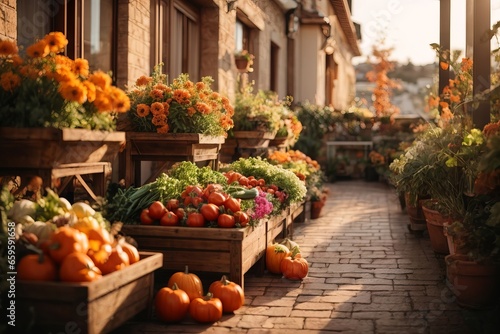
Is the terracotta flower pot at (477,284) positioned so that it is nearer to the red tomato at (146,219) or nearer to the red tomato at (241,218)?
the red tomato at (241,218)

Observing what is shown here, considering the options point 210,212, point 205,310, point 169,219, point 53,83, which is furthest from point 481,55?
point 53,83

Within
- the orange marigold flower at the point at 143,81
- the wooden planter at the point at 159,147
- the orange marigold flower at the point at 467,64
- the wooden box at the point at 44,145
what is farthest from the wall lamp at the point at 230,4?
the wooden box at the point at 44,145

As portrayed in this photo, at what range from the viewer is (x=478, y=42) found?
5.54 m

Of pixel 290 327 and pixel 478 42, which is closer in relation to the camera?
pixel 290 327

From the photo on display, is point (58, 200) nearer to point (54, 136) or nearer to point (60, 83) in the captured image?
point (54, 136)

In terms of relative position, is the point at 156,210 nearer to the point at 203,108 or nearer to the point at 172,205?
the point at 172,205

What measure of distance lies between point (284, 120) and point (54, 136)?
21.1 ft

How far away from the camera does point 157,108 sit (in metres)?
6.23

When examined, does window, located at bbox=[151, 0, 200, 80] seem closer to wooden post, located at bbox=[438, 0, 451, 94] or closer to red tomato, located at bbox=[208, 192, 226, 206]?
red tomato, located at bbox=[208, 192, 226, 206]

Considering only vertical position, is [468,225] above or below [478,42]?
below

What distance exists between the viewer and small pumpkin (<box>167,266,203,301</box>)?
15.1 ft

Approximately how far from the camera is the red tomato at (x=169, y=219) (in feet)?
16.6

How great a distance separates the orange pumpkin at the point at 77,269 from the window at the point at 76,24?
224 centimetres

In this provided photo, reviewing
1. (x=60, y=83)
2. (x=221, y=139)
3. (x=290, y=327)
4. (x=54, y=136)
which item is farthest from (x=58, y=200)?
(x=221, y=139)
